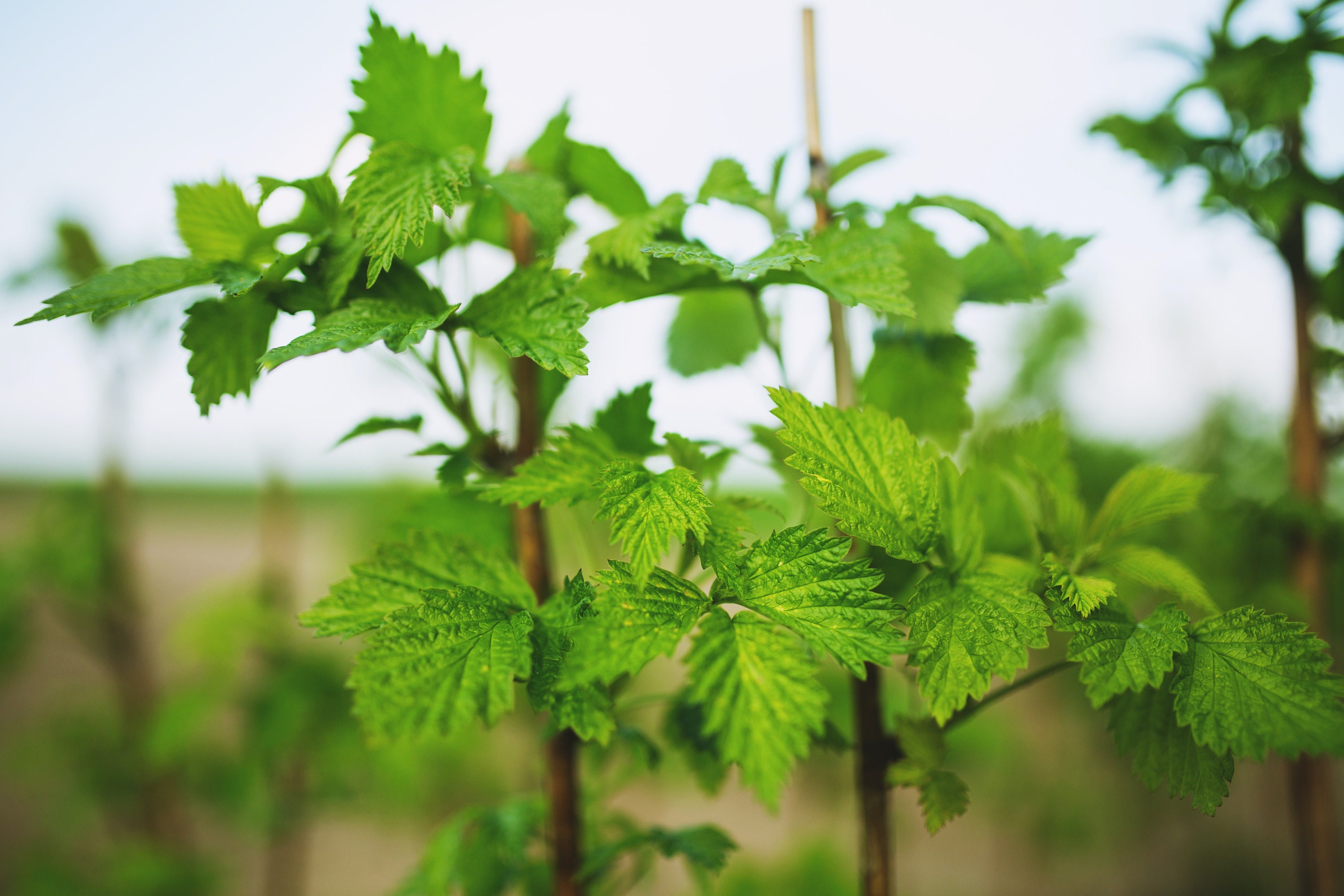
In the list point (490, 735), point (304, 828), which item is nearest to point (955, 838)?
point (490, 735)

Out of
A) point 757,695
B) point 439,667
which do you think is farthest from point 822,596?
point 439,667

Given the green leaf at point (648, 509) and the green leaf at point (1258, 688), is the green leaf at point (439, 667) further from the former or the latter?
the green leaf at point (1258, 688)

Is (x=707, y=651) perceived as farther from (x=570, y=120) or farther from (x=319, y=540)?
(x=319, y=540)

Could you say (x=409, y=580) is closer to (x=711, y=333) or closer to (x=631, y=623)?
(x=631, y=623)

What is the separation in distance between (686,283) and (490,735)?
1.44 metres

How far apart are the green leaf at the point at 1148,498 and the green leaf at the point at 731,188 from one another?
270mm

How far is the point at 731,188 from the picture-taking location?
41cm

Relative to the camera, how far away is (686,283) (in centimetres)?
41

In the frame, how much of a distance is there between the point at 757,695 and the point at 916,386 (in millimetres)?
289

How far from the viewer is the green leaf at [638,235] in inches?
14.3

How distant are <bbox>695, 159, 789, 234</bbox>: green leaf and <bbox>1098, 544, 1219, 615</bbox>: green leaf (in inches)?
11.5

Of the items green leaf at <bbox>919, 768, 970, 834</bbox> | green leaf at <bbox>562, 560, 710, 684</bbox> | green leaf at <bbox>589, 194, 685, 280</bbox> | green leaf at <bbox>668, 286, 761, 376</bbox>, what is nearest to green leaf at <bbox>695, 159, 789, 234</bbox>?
green leaf at <bbox>589, 194, 685, 280</bbox>

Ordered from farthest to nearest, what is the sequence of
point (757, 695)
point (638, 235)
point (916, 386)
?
point (916, 386) < point (638, 235) < point (757, 695)

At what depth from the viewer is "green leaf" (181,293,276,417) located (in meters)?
0.37
